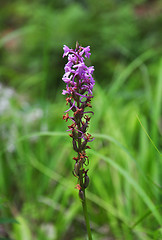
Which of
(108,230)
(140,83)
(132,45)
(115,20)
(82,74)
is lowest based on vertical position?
(108,230)

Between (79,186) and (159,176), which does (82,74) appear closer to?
(79,186)

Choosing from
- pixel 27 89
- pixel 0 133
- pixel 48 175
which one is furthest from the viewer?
pixel 27 89

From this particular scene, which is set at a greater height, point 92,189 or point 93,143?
point 93,143

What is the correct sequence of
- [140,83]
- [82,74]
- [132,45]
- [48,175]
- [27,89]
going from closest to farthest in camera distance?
[82,74] < [48,175] < [140,83] < [132,45] < [27,89]

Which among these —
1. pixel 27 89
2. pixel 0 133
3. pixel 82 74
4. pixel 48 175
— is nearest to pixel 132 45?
pixel 27 89

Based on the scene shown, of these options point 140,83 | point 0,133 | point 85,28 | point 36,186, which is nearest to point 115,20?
point 85,28

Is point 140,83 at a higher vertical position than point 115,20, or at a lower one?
lower

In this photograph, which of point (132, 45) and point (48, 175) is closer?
point (48, 175)
